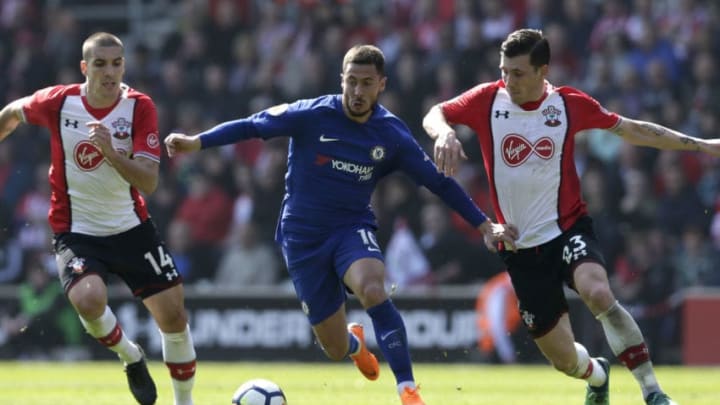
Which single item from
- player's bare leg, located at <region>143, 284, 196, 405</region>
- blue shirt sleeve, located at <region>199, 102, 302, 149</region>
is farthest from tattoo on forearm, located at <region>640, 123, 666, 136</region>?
player's bare leg, located at <region>143, 284, 196, 405</region>

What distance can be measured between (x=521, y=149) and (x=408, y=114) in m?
9.16

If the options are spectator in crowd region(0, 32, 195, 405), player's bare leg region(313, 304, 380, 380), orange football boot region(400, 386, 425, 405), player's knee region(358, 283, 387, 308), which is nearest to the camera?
orange football boot region(400, 386, 425, 405)

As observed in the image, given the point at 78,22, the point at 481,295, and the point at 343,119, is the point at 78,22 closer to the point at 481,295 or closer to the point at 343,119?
the point at 481,295

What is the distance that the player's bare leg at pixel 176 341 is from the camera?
10203 mm

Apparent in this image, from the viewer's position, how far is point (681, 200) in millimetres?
17500

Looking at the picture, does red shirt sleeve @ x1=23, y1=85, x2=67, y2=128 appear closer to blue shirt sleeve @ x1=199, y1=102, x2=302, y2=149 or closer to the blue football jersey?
blue shirt sleeve @ x1=199, y1=102, x2=302, y2=149

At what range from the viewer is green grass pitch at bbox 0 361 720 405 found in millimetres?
12180

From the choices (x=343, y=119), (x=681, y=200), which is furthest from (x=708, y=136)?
(x=343, y=119)

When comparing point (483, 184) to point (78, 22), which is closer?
point (483, 184)

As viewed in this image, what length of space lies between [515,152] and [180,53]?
1282 centimetres

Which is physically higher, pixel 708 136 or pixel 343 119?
pixel 343 119

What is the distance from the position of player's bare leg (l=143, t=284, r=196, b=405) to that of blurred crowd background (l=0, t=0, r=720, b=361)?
26.3ft

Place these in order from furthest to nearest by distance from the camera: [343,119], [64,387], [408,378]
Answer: [64,387] < [343,119] < [408,378]

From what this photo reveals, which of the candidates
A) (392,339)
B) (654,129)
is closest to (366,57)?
(392,339)
